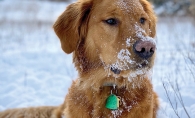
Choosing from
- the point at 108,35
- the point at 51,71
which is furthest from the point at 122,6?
the point at 51,71

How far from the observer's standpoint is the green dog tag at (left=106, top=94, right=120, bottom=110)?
2.78 metres

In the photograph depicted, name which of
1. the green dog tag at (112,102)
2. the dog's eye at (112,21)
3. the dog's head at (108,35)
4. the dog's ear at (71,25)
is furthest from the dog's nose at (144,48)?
the dog's ear at (71,25)

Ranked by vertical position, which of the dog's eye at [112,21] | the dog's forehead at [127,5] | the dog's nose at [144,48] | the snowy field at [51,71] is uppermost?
the dog's forehead at [127,5]

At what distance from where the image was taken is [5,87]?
198 inches

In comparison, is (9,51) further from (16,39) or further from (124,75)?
(124,75)

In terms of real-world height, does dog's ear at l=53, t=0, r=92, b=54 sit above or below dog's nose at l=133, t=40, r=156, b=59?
above

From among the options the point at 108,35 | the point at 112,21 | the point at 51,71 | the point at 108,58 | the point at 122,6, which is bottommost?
the point at 51,71

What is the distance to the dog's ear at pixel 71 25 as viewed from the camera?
10.1ft

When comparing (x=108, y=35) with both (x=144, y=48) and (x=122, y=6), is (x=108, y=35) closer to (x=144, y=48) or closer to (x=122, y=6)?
(x=122, y=6)

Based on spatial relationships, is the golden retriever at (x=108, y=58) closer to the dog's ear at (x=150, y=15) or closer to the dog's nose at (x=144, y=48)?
the dog's nose at (x=144, y=48)

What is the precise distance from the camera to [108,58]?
9.41ft

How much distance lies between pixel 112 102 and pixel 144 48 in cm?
75

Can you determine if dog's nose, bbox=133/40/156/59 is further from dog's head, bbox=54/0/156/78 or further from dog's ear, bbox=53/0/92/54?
dog's ear, bbox=53/0/92/54

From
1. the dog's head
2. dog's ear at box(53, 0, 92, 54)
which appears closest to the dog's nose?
the dog's head
